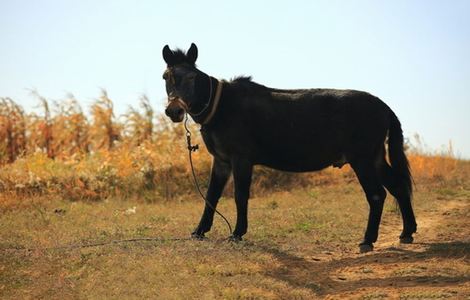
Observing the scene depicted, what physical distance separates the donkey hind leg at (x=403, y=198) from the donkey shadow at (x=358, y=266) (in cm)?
32

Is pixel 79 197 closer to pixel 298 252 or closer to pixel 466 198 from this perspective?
pixel 298 252

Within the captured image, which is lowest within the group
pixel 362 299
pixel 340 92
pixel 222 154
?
pixel 362 299

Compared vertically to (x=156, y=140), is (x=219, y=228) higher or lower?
lower

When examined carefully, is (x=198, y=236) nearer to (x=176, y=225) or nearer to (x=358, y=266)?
(x=176, y=225)

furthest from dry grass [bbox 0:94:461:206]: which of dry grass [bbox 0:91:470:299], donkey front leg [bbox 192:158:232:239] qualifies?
donkey front leg [bbox 192:158:232:239]

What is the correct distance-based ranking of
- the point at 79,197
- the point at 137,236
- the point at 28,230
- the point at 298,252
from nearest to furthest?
the point at 298,252
the point at 137,236
the point at 28,230
the point at 79,197

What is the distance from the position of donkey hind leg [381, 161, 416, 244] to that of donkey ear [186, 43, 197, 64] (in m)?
3.07

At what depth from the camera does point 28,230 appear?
11.0m

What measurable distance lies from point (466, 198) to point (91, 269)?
8.91 metres

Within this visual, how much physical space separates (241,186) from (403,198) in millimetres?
2309

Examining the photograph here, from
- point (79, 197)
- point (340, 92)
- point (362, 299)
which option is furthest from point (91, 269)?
point (79, 197)

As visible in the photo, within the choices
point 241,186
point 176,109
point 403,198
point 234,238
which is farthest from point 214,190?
point 403,198

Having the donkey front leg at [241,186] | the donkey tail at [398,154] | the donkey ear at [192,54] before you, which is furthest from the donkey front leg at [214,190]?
the donkey tail at [398,154]

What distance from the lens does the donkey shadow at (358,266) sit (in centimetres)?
694
